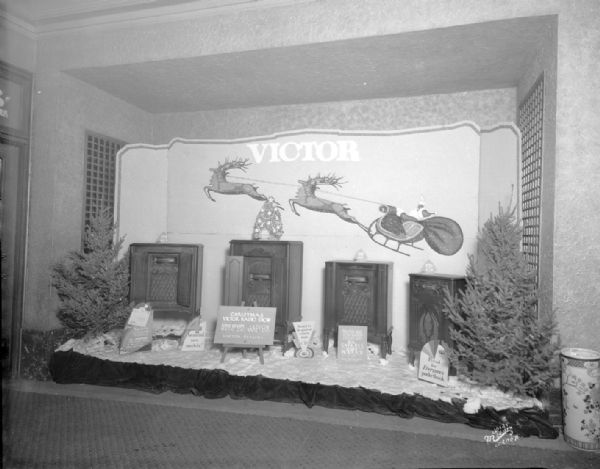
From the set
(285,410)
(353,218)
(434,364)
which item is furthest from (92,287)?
(434,364)

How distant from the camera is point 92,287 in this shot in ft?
14.8

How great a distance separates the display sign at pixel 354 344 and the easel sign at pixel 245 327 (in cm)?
64

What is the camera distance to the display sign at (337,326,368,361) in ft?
13.1

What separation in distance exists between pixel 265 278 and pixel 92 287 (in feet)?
5.84

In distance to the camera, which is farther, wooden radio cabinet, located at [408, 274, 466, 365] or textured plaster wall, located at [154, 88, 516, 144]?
textured plaster wall, located at [154, 88, 516, 144]

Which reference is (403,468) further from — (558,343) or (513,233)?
(513,233)

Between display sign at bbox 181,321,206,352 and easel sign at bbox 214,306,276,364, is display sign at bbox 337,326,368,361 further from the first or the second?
display sign at bbox 181,321,206,352

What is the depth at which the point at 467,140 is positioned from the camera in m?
4.48

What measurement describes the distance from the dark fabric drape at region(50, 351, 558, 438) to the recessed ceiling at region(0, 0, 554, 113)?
9.22 ft

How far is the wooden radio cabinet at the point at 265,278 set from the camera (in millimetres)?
4277

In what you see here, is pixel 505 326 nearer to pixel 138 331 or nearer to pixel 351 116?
pixel 351 116

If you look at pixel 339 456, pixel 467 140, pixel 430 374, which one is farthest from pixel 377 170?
pixel 339 456

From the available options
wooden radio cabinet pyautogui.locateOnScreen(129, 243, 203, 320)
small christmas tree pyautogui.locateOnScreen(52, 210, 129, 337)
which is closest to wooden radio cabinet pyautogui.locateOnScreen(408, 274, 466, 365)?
wooden radio cabinet pyautogui.locateOnScreen(129, 243, 203, 320)

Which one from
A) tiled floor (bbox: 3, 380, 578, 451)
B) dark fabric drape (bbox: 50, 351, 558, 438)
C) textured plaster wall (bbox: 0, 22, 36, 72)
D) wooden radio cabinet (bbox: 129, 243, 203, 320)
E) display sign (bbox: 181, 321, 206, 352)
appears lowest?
tiled floor (bbox: 3, 380, 578, 451)
